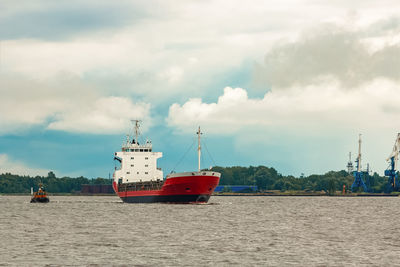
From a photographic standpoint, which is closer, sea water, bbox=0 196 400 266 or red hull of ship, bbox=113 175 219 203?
sea water, bbox=0 196 400 266

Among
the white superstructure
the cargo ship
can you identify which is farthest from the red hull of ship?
the white superstructure

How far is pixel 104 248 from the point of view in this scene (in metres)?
44.1

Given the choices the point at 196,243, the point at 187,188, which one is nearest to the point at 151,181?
the point at 187,188

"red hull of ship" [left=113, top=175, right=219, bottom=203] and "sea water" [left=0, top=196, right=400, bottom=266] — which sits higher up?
"red hull of ship" [left=113, top=175, right=219, bottom=203]

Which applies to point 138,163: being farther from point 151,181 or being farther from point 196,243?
point 196,243

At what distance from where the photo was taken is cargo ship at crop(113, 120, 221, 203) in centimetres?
9531

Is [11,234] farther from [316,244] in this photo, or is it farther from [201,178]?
[201,178]

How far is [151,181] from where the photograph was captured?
107312 millimetres

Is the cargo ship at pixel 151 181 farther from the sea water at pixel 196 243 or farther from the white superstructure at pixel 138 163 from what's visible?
the sea water at pixel 196 243

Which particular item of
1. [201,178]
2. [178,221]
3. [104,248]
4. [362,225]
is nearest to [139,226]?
[178,221]

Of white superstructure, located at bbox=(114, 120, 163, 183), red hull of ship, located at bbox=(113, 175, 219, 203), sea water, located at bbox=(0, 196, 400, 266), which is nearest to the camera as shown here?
sea water, located at bbox=(0, 196, 400, 266)

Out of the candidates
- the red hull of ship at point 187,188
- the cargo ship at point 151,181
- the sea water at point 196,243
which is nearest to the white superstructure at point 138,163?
the cargo ship at point 151,181

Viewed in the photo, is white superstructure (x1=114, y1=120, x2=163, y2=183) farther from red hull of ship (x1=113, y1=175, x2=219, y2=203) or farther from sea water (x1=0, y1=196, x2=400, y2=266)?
sea water (x1=0, y1=196, x2=400, y2=266)

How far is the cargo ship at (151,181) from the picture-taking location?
9531cm
